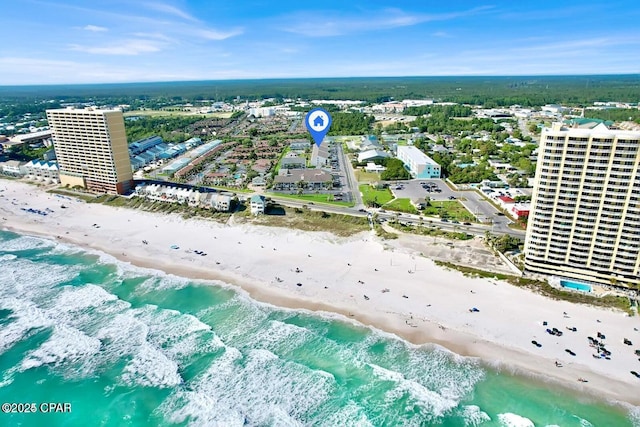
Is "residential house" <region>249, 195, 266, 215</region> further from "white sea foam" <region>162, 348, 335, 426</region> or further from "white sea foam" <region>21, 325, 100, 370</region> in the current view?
"white sea foam" <region>162, 348, 335, 426</region>

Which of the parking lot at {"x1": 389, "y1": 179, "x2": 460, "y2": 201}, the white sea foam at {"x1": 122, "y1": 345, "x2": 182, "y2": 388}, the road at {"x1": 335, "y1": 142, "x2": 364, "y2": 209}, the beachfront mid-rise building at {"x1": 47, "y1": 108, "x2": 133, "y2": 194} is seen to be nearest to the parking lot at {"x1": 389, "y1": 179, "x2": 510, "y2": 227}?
the parking lot at {"x1": 389, "y1": 179, "x2": 460, "y2": 201}

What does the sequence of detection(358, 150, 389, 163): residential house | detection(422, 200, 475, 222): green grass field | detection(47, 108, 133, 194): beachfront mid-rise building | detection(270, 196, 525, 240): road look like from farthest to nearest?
detection(358, 150, 389, 163): residential house → detection(47, 108, 133, 194): beachfront mid-rise building → detection(422, 200, 475, 222): green grass field → detection(270, 196, 525, 240): road

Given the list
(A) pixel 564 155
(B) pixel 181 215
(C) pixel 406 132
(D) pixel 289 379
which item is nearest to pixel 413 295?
(D) pixel 289 379

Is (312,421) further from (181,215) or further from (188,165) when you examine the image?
(188,165)

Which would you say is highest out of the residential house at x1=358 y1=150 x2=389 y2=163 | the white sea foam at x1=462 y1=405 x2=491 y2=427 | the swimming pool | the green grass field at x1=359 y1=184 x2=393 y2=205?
the residential house at x1=358 y1=150 x2=389 y2=163

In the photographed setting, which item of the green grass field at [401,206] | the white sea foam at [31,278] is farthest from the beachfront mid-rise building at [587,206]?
the white sea foam at [31,278]

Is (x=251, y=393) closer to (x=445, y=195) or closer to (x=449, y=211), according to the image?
(x=449, y=211)

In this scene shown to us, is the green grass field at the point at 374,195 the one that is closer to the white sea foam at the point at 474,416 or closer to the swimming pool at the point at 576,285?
the swimming pool at the point at 576,285
